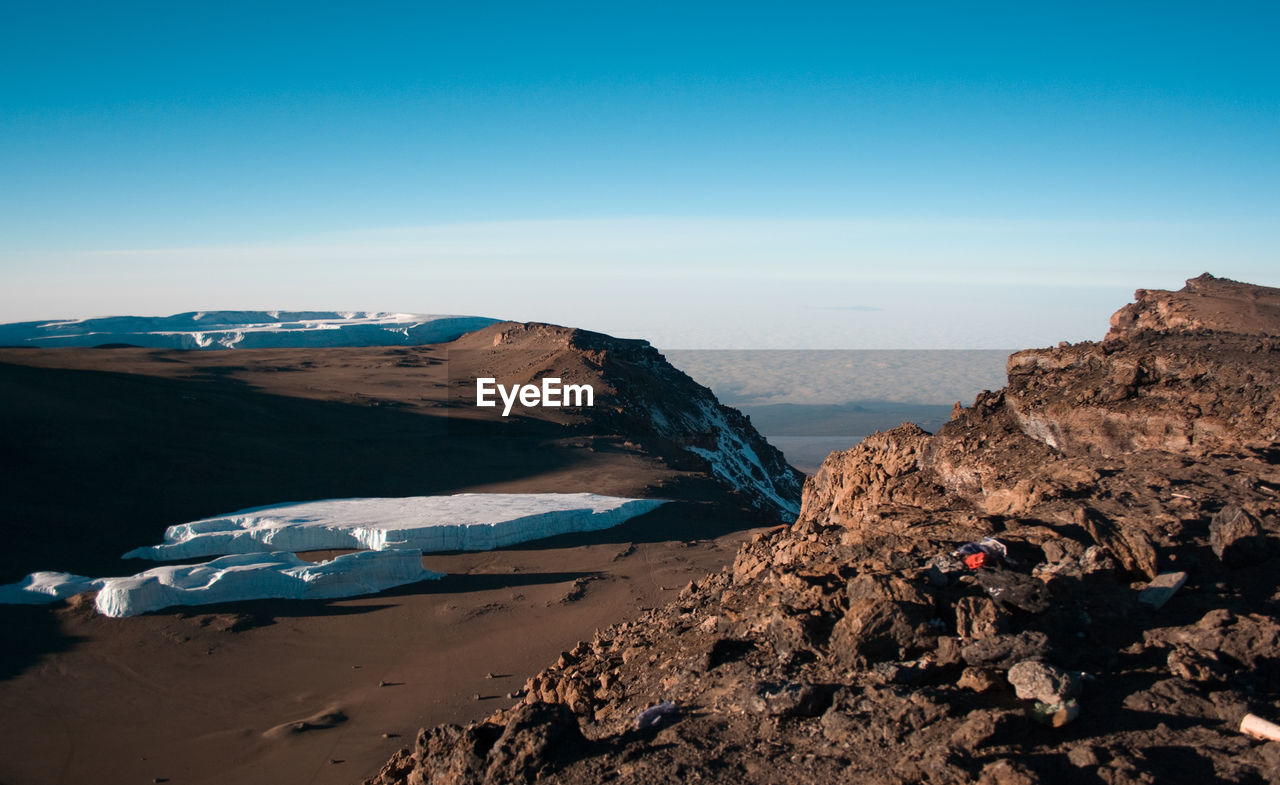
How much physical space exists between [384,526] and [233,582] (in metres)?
3.39

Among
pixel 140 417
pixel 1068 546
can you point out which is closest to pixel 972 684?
pixel 1068 546

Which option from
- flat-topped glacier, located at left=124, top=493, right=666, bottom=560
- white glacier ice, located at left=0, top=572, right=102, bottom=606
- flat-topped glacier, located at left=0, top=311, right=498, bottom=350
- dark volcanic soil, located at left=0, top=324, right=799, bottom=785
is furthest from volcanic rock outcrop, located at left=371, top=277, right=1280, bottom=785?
flat-topped glacier, located at left=0, top=311, right=498, bottom=350

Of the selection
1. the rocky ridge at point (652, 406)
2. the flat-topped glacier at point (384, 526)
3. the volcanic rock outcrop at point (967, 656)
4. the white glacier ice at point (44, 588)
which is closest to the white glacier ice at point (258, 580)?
the white glacier ice at point (44, 588)

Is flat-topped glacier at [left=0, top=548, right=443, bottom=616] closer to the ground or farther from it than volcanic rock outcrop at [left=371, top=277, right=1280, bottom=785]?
closer to the ground

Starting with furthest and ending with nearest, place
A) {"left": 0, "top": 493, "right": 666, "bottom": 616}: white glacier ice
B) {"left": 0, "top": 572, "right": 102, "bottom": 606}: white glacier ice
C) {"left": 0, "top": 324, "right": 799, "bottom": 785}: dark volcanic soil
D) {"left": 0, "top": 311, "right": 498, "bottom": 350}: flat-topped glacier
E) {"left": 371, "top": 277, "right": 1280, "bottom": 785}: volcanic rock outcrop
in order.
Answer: {"left": 0, "top": 311, "right": 498, "bottom": 350}: flat-topped glacier, {"left": 0, "top": 493, "right": 666, "bottom": 616}: white glacier ice, {"left": 0, "top": 572, "right": 102, "bottom": 606}: white glacier ice, {"left": 0, "top": 324, "right": 799, "bottom": 785}: dark volcanic soil, {"left": 371, "top": 277, "right": 1280, "bottom": 785}: volcanic rock outcrop

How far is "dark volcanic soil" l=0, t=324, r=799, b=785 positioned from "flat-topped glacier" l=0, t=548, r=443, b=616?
0.99 feet

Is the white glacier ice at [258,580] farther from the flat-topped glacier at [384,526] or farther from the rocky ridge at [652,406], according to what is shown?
the rocky ridge at [652,406]

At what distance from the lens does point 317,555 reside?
49.6ft

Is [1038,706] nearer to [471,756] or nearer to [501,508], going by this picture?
[471,756]

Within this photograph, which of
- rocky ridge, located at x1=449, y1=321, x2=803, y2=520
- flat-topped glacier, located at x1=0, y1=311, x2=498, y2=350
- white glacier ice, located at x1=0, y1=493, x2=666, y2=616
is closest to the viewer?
white glacier ice, located at x1=0, y1=493, x2=666, y2=616

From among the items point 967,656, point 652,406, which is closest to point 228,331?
point 652,406

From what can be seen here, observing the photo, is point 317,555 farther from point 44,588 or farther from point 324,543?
point 44,588

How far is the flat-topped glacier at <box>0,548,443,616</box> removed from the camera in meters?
11.7

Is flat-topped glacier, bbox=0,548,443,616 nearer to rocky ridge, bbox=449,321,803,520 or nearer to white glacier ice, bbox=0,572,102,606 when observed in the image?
white glacier ice, bbox=0,572,102,606
